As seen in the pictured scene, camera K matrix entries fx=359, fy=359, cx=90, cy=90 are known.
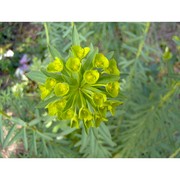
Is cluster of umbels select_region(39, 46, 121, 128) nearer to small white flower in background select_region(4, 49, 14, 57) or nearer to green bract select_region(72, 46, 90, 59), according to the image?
green bract select_region(72, 46, 90, 59)

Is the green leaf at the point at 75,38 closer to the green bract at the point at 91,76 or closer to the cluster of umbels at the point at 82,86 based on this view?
the cluster of umbels at the point at 82,86

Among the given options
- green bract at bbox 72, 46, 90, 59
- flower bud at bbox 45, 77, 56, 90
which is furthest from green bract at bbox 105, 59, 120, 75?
flower bud at bbox 45, 77, 56, 90

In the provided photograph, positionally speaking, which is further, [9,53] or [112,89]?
A: [9,53]

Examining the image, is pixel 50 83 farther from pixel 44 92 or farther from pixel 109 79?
pixel 109 79

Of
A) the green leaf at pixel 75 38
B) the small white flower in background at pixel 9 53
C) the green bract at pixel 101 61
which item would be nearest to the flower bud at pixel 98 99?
the green bract at pixel 101 61

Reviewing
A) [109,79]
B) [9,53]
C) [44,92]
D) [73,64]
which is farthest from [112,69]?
[9,53]
